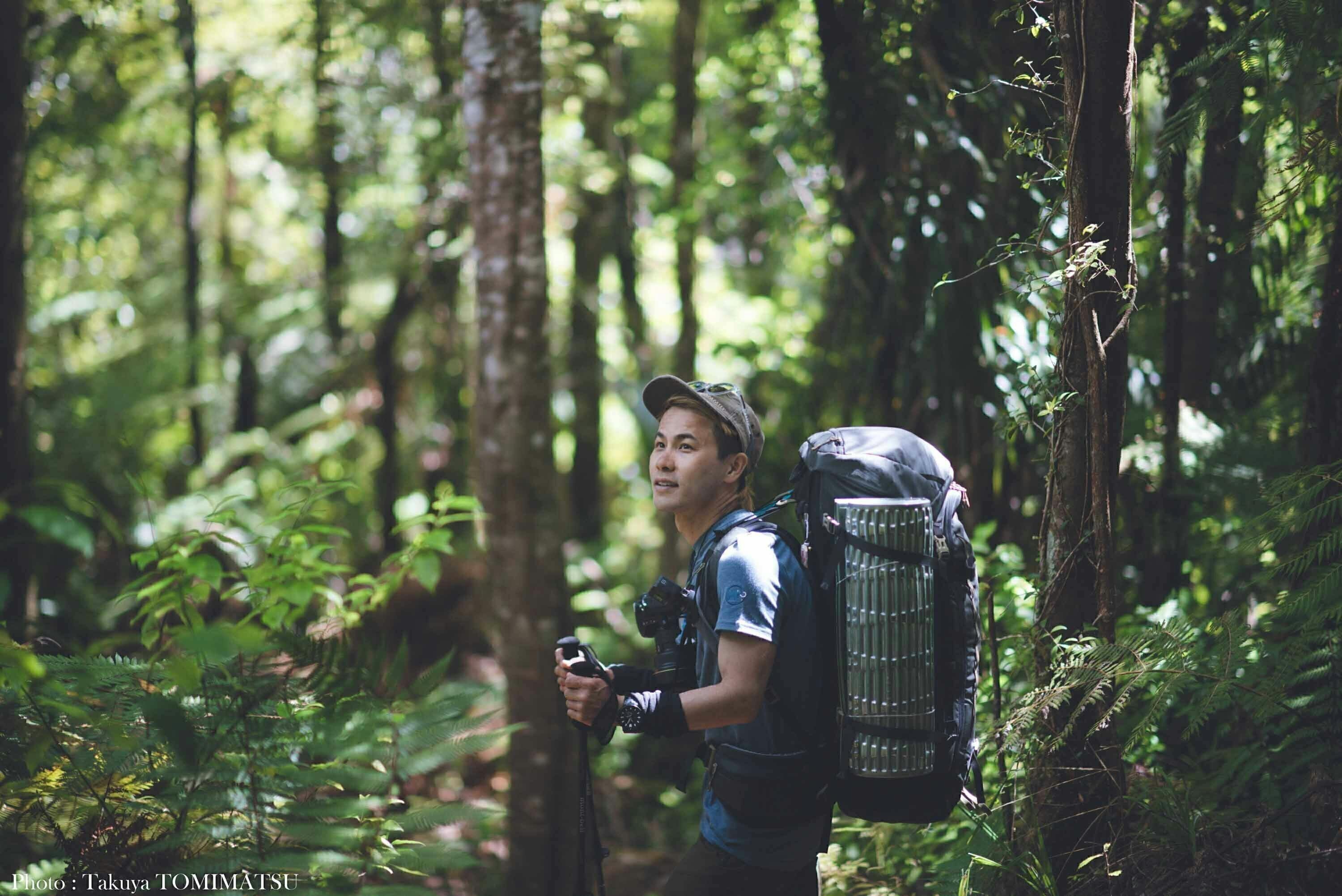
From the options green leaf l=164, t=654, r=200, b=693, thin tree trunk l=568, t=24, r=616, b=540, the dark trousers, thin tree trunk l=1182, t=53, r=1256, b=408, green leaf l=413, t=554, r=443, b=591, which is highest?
thin tree trunk l=568, t=24, r=616, b=540

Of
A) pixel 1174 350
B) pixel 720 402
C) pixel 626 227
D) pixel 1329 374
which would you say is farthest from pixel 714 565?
pixel 626 227

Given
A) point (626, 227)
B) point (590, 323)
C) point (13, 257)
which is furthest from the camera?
point (590, 323)

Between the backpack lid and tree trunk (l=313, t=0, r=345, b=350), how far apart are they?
7.18 m

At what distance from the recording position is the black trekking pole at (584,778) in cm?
251

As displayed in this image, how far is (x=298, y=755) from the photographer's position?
303 centimetres

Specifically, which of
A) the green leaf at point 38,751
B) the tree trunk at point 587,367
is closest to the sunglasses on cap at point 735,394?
the green leaf at point 38,751

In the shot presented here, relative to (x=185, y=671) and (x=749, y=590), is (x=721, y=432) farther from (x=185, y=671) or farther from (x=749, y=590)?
(x=185, y=671)

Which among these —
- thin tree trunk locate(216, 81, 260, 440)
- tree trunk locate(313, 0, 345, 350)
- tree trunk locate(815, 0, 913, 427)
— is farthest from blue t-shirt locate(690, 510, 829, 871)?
thin tree trunk locate(216, 81, 260, 440)

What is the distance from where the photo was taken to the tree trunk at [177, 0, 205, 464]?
898 centimetres

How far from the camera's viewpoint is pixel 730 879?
2.59m

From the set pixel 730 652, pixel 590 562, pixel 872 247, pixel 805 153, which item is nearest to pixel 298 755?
A: pixel 730 652

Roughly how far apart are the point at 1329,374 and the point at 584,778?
3.02 m

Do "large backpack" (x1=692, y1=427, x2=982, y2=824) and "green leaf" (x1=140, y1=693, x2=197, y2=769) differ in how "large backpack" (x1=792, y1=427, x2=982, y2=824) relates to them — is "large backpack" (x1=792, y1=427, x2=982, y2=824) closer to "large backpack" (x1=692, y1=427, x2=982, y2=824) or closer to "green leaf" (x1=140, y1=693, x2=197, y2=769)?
"large backpack" (x1=692, y1=427, x2=982, y2=824)

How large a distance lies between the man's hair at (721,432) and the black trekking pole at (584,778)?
0.74 metres
